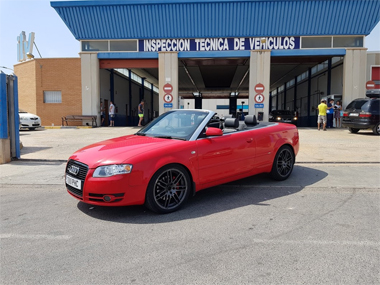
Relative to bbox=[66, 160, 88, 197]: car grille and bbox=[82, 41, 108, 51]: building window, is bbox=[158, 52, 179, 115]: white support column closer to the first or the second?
bbox=[82, 41, 108, 51]: building window

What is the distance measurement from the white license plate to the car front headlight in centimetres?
34

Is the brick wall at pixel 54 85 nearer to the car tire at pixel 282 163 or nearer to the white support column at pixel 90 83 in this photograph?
the white support column at pixel 90 83

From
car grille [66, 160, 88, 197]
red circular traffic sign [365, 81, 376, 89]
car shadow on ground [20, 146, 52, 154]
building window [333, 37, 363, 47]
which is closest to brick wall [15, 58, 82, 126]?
car shadow on ground [20, 146, 52, 154]

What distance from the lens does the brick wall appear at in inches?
850

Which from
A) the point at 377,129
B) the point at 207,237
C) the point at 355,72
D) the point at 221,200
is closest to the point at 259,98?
the point at 355,72

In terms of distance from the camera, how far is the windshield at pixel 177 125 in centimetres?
457

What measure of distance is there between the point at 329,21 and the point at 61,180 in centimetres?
1977

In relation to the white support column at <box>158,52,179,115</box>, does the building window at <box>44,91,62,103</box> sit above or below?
below

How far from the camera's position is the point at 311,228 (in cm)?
351

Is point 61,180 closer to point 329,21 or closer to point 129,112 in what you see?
point 329,21

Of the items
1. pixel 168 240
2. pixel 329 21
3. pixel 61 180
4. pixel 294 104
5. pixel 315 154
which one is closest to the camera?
pixel 168 240

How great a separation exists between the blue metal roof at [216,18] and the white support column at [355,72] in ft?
4.45

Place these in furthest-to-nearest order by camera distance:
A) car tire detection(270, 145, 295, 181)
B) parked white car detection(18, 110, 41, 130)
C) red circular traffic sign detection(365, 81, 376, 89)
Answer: red circular traffic sign detection(365, 81, 376, 89), parked white car detection(18, 110, 41, 130), car tire detection(270, 145, 295, 181)

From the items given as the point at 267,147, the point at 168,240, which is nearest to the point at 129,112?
the point at 267,147
